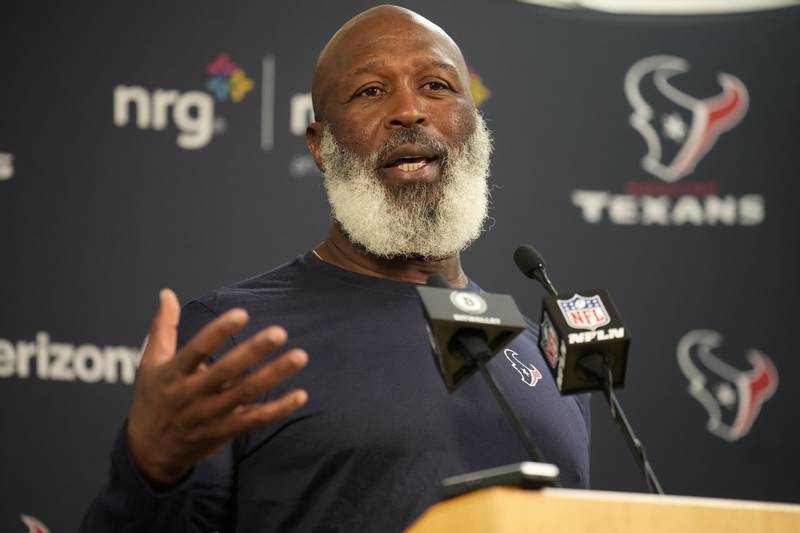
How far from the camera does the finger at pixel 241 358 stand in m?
1.31

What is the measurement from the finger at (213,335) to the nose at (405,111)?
3.43 feet

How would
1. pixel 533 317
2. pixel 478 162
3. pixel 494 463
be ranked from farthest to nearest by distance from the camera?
1. pixel 533 317
2. pixel 478 162
3. pixel 494 463

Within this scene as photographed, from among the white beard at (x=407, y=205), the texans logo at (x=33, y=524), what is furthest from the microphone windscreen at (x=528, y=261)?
the texans logo at (x=33, y=524)

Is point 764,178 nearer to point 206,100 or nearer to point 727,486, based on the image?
point 727,486

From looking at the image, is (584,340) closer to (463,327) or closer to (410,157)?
(463,327)

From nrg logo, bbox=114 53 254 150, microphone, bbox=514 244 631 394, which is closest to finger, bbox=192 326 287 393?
microphone, bbox=514 244 631 394

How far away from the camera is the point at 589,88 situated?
3.43 m

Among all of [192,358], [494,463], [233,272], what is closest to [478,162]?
[494,463]

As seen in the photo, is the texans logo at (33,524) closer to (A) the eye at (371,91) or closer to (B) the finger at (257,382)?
(A) the eye at (371,91)

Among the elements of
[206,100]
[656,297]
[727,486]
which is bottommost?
[727,486]

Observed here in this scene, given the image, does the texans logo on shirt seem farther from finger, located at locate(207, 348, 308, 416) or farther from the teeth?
finger, located at locate(207, 348, 308, 416)

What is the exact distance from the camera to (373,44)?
2.43 m

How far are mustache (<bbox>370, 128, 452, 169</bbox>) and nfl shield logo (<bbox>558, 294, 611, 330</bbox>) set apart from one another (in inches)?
29.0

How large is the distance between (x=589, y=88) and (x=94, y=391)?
1698 mm
